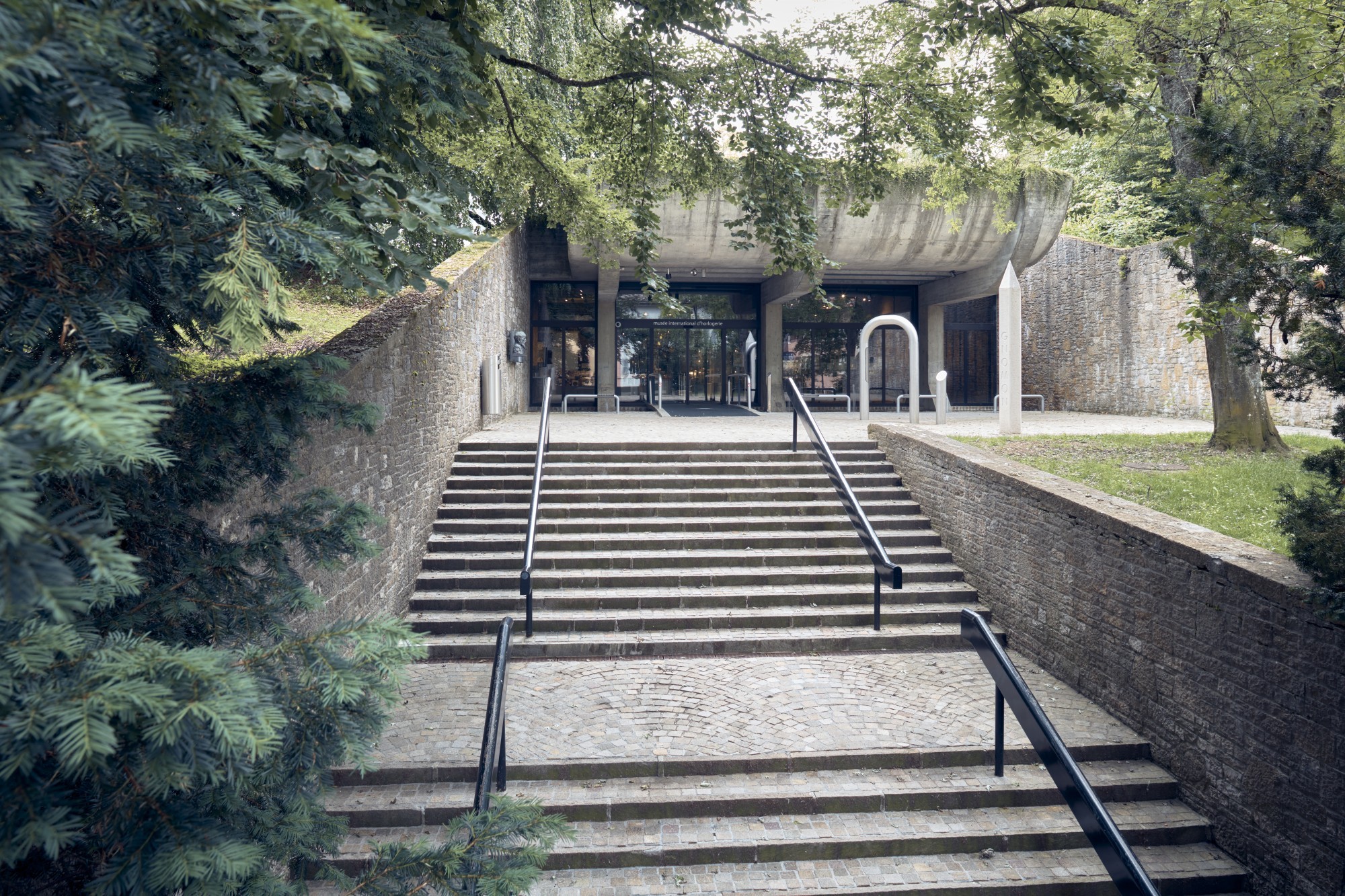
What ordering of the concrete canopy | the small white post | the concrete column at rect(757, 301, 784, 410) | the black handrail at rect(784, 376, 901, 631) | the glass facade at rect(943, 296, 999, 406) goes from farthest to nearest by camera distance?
the glass facade at rect(943, 296, 999, 406) < the concrete column at rect(757, 301, 784, 410) < the concrete canopy < the small white post < the black handrail at rect(784, 376, 901, 631)

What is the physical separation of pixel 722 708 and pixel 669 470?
4.42 m

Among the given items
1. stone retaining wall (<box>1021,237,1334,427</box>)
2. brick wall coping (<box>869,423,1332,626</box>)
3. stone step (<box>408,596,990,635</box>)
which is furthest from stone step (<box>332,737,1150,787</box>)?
stone retaining wall (<box>1021,237,1334,427</box>)

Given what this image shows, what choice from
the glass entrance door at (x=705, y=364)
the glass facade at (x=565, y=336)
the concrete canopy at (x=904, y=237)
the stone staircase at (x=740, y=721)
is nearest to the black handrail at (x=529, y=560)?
the stone staircase at (x=740, y=721)

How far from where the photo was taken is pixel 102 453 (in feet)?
4.30

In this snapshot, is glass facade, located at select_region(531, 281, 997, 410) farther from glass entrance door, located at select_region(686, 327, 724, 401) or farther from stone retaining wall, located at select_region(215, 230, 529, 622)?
stone retaining wall, located at select_region(215, 230, 529, 622)

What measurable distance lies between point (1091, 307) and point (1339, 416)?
16.2 m

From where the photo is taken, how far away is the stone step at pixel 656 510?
869 cm

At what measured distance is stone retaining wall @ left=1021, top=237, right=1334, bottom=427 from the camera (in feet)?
49.0

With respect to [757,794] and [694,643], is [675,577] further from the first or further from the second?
[757,794]

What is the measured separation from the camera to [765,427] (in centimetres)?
1352

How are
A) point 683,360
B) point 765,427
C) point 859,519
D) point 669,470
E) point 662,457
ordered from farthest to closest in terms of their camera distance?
point 683,360
point 765,427
point 662,457
point 669,470
point 859,519

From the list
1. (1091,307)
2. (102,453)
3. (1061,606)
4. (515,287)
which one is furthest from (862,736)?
(1091,307)

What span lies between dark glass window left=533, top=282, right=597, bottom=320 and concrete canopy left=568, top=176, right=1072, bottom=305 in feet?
6.71

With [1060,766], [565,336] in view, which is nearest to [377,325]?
[1060,766]
